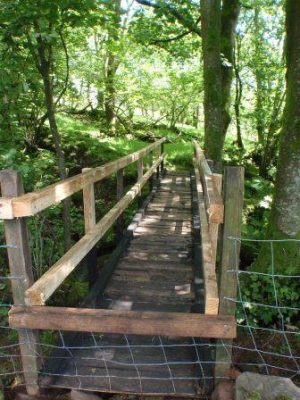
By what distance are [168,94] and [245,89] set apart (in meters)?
5.45

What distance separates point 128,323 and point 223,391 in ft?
3.13

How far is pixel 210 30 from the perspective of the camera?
7492 mm

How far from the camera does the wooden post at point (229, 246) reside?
2459 mm

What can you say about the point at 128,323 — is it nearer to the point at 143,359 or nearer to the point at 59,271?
the point at 59,271

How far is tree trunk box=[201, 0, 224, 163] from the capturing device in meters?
7.51

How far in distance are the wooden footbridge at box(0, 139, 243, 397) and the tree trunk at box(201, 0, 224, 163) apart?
391 cm

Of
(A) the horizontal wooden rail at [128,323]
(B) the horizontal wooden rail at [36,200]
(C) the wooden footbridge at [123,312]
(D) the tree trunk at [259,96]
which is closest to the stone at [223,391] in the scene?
(C) the wooden footbridge at [123,312]

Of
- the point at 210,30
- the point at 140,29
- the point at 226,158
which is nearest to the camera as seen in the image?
the point at 210,30

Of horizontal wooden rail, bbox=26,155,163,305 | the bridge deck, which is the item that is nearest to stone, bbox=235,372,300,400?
the bridge deck

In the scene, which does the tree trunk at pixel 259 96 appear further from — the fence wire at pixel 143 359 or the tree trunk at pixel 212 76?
the fence wire at pixel 143 359

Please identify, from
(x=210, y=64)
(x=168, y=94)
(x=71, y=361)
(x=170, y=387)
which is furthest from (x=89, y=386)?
(x=168, y=94)

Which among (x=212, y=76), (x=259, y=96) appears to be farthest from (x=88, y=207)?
(x=259, y=96)

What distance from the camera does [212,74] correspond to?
7.66 m

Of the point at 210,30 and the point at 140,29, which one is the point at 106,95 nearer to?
the point at 140,29
